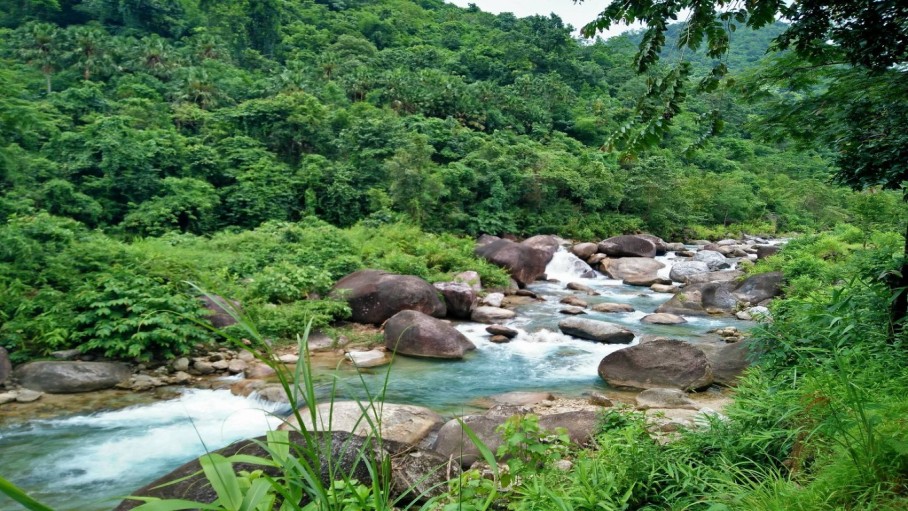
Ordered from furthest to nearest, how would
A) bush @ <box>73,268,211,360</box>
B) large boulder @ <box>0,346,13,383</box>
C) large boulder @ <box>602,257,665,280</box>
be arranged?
large boulder @ <box>602,257,665,280</box>, bush @ <box>73,268,211,360</box>, large boulder @ <box>0,346,13,383</box>

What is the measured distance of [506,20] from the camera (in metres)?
59.0

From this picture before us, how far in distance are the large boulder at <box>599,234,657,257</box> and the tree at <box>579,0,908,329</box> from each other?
707 inches

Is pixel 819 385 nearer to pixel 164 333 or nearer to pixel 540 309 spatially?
pixel 164 333

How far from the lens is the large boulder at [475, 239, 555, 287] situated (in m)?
18.0

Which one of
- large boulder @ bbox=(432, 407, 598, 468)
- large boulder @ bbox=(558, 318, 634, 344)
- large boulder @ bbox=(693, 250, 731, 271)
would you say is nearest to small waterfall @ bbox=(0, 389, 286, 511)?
large boulder @ bbox=(432, 407, 598, 468)

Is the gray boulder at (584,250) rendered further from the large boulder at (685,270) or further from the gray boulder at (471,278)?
the gray boulder at (471,278)

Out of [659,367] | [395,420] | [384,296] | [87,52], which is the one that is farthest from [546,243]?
[87,52]

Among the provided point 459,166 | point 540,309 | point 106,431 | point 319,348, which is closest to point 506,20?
point 459,166

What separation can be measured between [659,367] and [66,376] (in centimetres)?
878

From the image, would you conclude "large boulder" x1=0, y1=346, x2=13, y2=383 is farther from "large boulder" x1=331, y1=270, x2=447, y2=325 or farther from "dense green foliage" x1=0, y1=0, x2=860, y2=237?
"large boulder" x1=331, y1=270, x2=447, y2=325

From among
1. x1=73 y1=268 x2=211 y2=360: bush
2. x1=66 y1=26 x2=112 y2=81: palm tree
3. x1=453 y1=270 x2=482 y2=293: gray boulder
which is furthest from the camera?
x1=66 y1=26 x2=112 y2=81: palm tree

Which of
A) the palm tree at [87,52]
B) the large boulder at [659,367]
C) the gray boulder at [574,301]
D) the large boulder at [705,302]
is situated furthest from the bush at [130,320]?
the palm tree at [87,52]

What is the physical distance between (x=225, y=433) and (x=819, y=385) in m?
6.40

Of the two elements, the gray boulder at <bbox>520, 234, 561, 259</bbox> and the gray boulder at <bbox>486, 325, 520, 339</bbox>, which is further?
the gray boulder at <bbox>520, 234, 561, 259</bbox>
